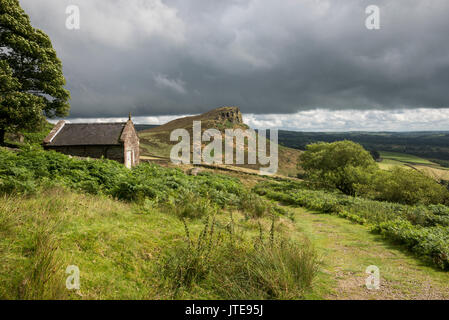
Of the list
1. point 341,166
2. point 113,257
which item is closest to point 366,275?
point 113,257

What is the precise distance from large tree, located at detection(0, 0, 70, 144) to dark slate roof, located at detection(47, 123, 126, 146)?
118 inches

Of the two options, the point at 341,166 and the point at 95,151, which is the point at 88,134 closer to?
the point at 95,151

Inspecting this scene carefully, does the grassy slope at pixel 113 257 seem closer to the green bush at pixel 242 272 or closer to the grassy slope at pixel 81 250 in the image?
the grassy slope at pixel 81 250

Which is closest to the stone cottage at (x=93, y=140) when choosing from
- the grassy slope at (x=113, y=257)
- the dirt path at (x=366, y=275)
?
the grassy slope at (x=113, y=257)

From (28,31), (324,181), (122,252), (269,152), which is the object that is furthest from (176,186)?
(269,152)

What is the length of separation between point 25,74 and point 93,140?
8.23m

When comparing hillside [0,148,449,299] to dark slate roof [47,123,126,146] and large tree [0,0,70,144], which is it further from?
dark slate roof [47,123,126,146]

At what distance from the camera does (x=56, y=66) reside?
73.1 ft

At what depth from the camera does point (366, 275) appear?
561 centimetres

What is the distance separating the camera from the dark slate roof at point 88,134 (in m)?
24.9

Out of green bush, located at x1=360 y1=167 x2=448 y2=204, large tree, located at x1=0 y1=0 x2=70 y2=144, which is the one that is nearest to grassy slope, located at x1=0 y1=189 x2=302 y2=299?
large tree, located at x1=0 y1=0 x2=70 y2=144
